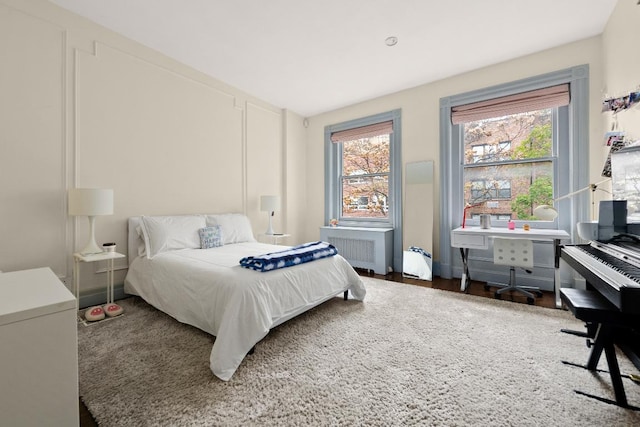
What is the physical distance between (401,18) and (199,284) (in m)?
3.14

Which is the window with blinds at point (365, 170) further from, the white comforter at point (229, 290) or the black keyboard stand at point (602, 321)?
the black keyboard stand at point (602, 321)

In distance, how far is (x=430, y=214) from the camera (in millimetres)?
4059

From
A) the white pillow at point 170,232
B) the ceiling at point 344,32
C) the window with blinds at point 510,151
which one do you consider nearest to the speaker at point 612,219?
the window with blinds at point 510,151

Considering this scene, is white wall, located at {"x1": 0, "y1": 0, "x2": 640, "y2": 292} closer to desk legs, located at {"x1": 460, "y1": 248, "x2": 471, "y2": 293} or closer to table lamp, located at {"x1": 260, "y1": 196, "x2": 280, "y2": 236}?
table lamp, located at {"x1": 260, "y1": 196, "x2": 280, "y2": 236}

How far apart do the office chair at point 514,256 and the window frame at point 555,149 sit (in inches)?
24.3

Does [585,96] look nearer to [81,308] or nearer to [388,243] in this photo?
[388,243]

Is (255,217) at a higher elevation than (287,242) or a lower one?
higher

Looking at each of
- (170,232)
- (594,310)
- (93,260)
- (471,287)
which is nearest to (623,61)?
(594,310)

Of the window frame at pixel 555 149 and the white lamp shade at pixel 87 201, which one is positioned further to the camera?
the window frame at pixel 555 149

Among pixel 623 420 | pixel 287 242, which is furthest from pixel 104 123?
pixel 623 420

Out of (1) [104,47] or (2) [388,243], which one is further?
(2) [388,243]

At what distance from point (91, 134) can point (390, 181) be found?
400 centimetres

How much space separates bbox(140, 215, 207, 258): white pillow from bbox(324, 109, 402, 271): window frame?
2.53 meters

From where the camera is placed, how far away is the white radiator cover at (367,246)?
166 inches
